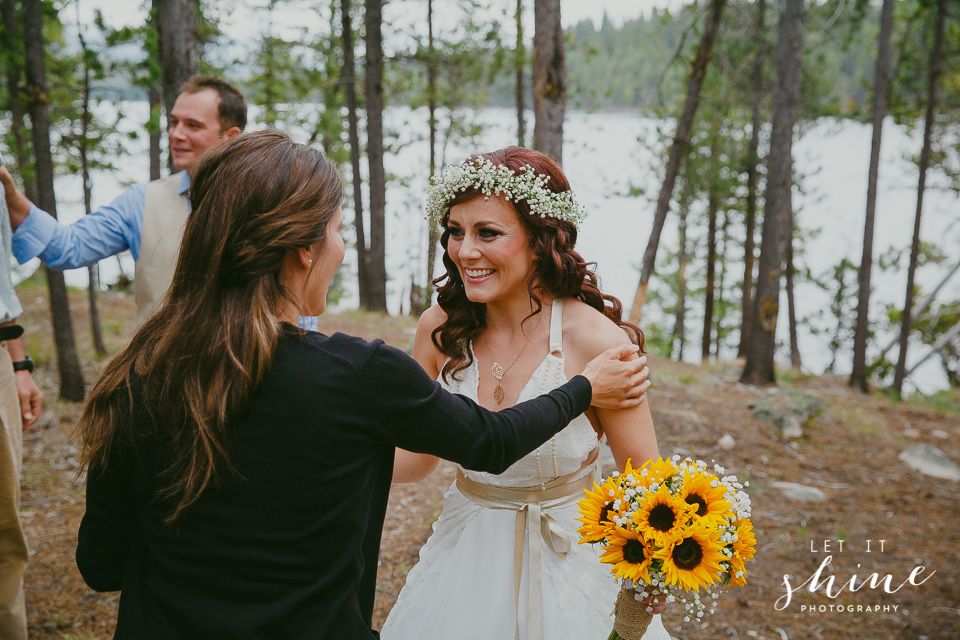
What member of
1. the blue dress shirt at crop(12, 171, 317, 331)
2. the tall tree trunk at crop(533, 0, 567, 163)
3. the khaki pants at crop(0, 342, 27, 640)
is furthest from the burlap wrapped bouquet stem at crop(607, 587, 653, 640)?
the tall tree trunk at crop(533, 0, 567, 163)

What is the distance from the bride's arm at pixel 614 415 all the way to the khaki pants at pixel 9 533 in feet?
8.13

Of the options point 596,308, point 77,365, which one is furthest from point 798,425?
point 77,365

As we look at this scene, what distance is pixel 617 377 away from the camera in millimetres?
2219

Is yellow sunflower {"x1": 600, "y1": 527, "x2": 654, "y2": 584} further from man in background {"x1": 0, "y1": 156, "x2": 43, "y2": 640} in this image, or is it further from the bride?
man in background {"x1": 0, "y1": 156, "x2": 43, "y2": 640}

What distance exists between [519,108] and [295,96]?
21.0 ft

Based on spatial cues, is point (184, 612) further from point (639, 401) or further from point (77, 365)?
point (77, 365)

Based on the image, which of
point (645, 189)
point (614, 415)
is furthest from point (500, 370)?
point (645, 189)

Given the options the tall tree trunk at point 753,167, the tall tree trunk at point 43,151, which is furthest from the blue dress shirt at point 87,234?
the tall tree trunk at point 753,167

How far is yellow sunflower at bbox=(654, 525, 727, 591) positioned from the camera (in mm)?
1711

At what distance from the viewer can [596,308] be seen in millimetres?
2855

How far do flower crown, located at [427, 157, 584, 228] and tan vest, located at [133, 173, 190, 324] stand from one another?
1.71 m

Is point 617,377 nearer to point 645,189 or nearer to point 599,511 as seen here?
point 599,511

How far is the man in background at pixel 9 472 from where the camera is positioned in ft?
9.29

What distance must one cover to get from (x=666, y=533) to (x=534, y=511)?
0.80 m
